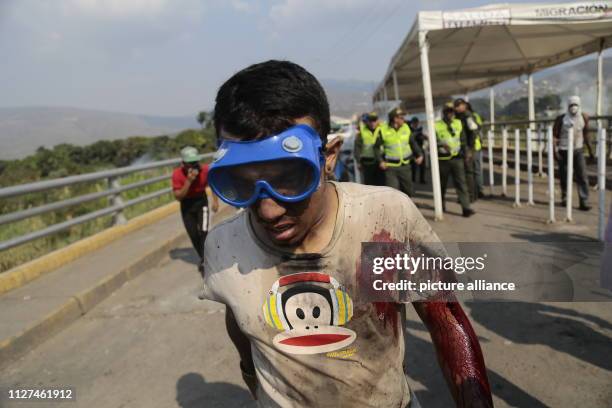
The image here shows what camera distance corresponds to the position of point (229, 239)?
1.53 metres

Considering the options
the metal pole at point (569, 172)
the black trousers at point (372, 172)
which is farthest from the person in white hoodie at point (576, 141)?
the black trousers at point (372, 172)

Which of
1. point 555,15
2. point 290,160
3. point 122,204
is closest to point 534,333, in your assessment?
point 290,160

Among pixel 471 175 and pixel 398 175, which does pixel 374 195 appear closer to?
pixel 398 175

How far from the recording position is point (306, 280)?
139 centimetres

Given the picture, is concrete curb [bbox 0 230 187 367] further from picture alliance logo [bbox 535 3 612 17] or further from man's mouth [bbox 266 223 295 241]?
picture alliance logo [bbox 535 3 612 17]

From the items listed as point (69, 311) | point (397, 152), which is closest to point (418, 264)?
point (69, 311)

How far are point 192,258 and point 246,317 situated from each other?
22.7ft

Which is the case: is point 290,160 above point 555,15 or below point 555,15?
below

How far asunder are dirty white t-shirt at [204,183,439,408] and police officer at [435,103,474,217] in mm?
7914

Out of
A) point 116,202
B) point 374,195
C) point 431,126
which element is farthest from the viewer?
point 116,202

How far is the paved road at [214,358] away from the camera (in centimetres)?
345

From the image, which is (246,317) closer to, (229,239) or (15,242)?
(229,239)

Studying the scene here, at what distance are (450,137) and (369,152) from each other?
183 centimetres

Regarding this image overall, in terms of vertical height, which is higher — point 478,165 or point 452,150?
point 452,150
